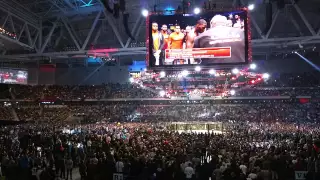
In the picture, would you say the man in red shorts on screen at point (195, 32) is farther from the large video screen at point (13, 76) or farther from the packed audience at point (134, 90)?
the large video screen at point (13, 76)

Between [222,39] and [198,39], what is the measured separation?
1.32 meters

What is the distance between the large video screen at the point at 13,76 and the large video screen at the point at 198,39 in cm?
2539

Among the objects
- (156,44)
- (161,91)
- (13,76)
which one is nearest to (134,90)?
(161,91)

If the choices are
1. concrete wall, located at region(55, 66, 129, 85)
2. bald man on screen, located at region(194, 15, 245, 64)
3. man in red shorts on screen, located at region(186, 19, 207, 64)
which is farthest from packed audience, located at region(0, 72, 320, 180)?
man in red shorts on screen, located at region(186, 19, 207, 64)

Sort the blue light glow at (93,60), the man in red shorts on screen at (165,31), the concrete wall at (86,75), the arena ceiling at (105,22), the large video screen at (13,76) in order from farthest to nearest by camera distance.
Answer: the concrete wall at (86,75)
the blue light glow at (93,60)
the large video screen at (13,76)
the arena ceiling at (105,22)
the man in red shorts on screen at (165,31)

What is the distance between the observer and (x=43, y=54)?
27828mm

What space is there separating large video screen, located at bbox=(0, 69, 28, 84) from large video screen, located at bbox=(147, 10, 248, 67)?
2539 cm

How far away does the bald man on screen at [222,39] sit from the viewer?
16766mm

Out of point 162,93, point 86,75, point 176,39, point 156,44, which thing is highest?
point 86,75

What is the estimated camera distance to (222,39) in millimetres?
16906

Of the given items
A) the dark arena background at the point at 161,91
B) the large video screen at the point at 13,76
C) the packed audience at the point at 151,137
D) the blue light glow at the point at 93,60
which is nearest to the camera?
the packed audience at the point at 151,137

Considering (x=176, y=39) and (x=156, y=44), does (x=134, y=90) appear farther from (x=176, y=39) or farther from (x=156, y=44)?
(x=176, y=39)

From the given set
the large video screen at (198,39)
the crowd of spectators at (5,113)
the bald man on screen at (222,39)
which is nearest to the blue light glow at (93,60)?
the crowd of spectators at (5,113)

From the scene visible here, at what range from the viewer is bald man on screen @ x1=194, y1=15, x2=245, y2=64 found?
16.8 m
